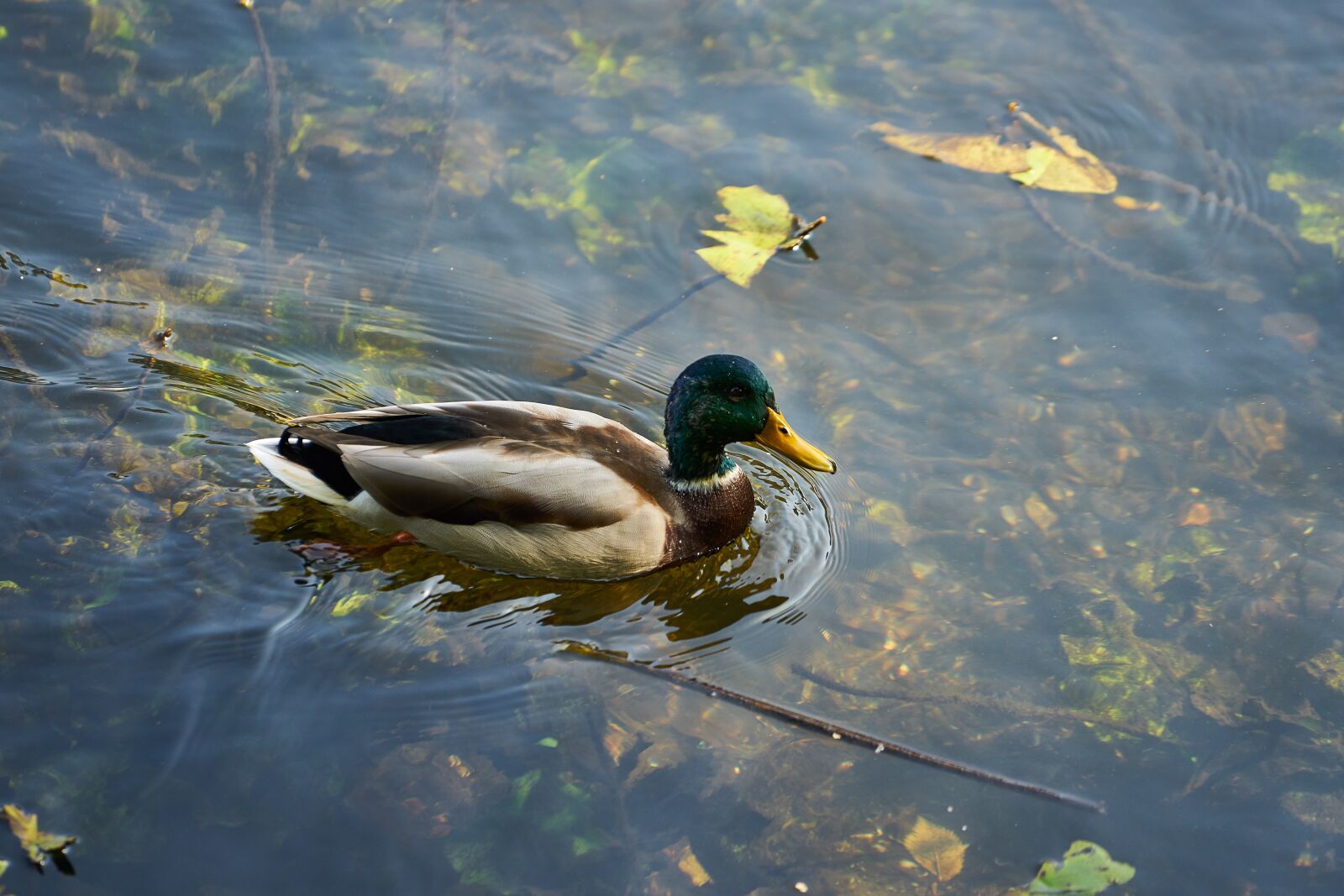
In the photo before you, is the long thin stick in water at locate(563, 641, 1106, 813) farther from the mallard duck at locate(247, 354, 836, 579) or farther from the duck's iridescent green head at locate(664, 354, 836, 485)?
the duck's iridescent green head at locate(664, 354, 836, 485)

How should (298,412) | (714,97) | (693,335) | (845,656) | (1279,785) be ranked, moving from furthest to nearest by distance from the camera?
(714,97)
(693,335)
(298,412)
(845,656)
(1279,785)

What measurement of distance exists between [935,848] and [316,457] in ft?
10.4

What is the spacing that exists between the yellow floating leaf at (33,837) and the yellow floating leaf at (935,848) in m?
2.96

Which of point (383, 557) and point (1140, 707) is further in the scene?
point (383, 557)

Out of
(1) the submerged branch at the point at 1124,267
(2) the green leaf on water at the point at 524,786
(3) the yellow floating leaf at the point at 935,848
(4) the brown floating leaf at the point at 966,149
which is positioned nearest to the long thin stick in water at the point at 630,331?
(4) the brown floating leaf at the point at 966,149

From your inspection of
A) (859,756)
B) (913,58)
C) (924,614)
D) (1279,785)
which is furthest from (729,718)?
(913,58)

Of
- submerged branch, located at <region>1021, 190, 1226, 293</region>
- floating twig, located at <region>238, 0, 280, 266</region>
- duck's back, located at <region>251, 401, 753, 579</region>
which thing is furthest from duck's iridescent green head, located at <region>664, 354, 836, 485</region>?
floating twig, located at <region>238, 0, 280, 266</region>

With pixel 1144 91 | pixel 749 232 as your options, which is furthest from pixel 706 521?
pixel 1144 91

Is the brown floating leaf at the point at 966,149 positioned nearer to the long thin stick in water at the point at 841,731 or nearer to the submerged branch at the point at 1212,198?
the submerged branch at the point at 1212,198

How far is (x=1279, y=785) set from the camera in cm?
498

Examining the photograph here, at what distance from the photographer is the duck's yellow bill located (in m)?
A: 5.95

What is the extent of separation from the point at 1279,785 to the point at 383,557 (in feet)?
12.8

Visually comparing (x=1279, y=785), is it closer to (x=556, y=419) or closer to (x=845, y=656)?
(x=845, y=656)

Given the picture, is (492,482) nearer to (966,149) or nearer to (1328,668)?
(1328,668)
